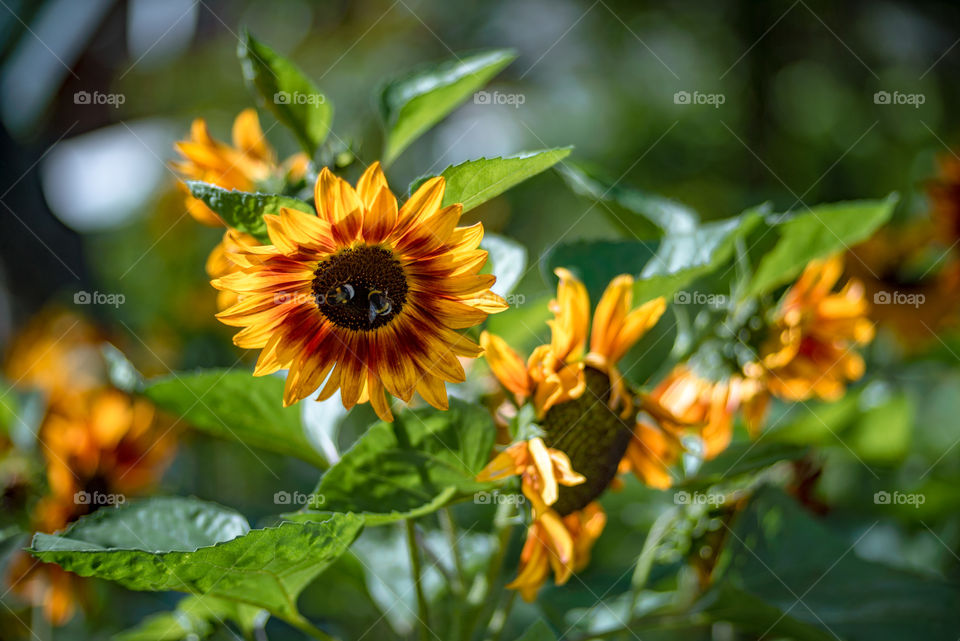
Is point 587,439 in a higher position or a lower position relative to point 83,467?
lower

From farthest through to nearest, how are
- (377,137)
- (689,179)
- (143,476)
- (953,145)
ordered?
(377,137) → (689,179) → (953,145) → (143,476)

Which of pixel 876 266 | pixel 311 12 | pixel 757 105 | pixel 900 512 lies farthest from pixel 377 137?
pixel 900 512

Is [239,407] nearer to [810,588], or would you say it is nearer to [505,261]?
[505,261]

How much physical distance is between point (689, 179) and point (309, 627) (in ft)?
4.60

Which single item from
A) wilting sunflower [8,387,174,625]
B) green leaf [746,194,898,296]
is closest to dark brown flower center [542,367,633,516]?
green leaf [746,194,898,296]

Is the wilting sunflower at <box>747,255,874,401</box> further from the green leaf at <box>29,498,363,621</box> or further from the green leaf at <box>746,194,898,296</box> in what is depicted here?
the green leaf at <box>29,498,363,621</box>

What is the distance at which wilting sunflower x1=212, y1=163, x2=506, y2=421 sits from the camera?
17.4 inches

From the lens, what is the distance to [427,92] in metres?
0.55

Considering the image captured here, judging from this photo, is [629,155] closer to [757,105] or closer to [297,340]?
[757,105]

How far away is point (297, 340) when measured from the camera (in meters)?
0.47

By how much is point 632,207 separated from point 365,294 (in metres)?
0.29

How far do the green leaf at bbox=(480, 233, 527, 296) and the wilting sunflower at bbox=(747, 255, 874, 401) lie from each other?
27 cm

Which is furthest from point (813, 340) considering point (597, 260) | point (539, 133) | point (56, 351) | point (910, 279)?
point (539, 133)

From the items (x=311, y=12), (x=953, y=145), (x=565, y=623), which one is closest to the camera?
(x=565, y=623)
